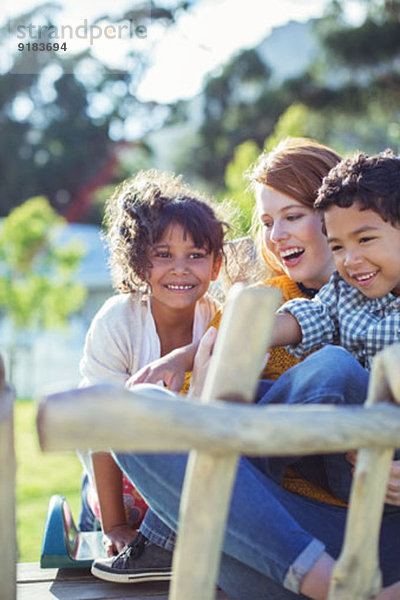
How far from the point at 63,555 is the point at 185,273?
98 cm

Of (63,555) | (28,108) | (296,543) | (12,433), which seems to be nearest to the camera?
(12,433)

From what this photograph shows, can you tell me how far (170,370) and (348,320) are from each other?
0.53 m

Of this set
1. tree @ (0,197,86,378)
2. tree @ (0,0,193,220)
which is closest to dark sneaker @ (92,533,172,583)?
tree @ (0,197,86,378)

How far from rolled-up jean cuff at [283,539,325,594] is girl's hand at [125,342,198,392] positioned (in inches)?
21.1

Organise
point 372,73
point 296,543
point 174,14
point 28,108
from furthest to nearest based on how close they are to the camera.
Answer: point 28,108, point 372,73, point 174,14, point 296,543

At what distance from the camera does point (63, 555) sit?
230 centimetres

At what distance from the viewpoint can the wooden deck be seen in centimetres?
212

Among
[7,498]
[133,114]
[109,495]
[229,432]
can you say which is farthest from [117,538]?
→ [133,114]

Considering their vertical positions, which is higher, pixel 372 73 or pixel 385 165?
pixel 372 73

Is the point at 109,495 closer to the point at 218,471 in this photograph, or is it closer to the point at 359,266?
the point at 359,266

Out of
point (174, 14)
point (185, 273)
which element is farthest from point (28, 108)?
point (185, 273)

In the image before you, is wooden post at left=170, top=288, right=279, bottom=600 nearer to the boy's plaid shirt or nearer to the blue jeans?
the blue jeans

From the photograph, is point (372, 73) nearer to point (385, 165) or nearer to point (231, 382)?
point (385, 165)

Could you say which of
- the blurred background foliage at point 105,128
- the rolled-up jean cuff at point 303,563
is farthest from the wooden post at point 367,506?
the blurred background foliage at point 105,128
